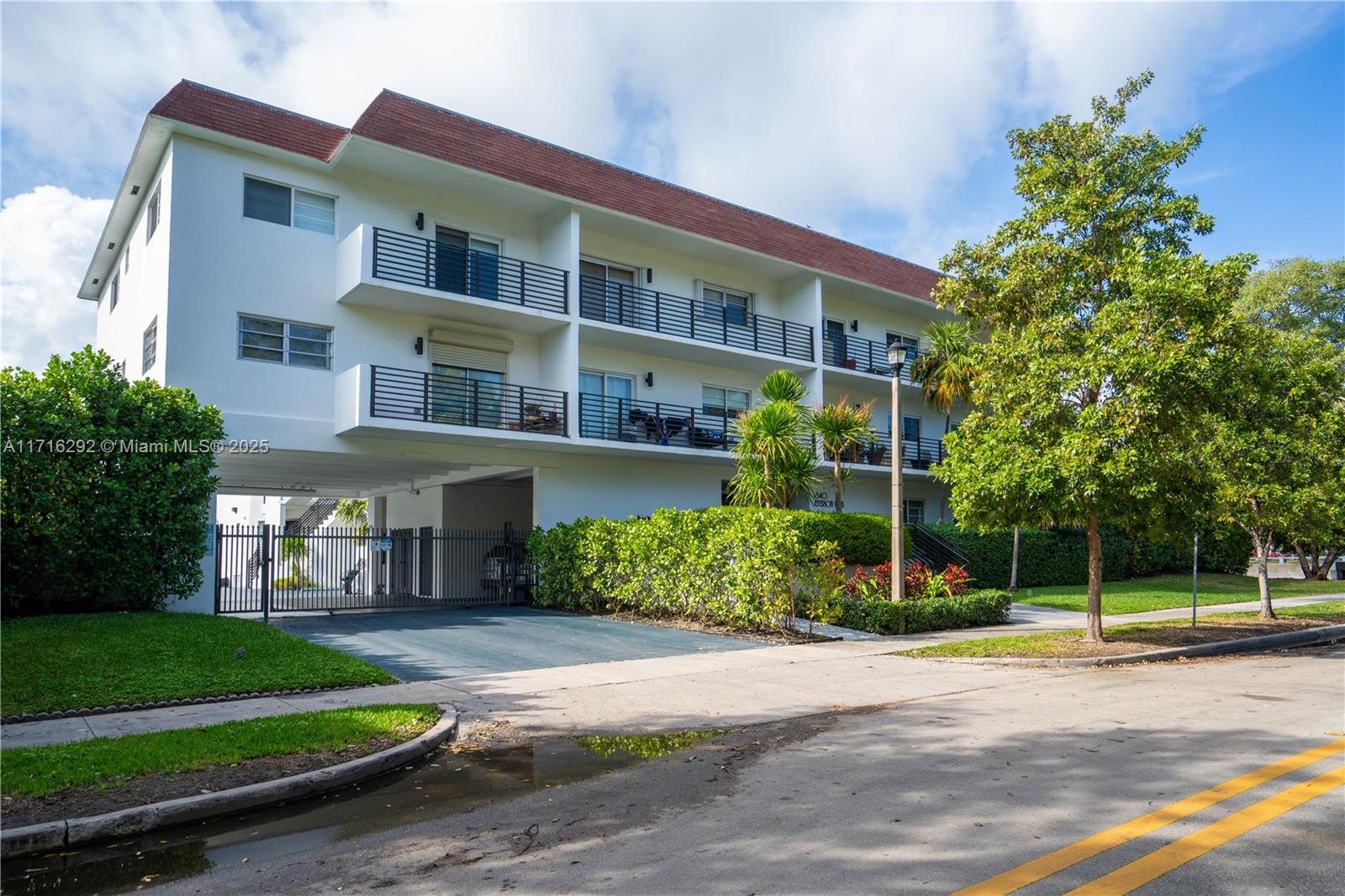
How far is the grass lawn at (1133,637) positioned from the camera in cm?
1325

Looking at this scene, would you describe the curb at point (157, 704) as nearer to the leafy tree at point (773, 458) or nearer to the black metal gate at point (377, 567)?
the black metal gate at point (377, 567)

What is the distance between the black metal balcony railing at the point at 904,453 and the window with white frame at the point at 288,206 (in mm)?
14721

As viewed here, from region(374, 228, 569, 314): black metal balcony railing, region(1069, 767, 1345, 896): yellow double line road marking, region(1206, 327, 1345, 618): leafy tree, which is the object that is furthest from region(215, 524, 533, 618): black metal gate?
region(1069, 767, 1345, 896): yellow double line road marking

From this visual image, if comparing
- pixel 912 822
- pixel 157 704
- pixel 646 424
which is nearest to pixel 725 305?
pixel 646 424

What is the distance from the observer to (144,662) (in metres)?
10.6

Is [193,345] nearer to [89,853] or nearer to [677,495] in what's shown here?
[677,495]

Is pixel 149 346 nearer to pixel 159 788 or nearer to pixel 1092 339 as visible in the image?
pixel 159 788

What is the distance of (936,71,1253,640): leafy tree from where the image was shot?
41.3ft

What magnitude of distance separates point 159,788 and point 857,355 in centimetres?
→ 2632

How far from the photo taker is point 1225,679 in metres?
10.8

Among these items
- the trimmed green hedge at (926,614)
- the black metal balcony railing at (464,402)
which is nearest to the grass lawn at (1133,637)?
the trimmed green hedge at (926,614)

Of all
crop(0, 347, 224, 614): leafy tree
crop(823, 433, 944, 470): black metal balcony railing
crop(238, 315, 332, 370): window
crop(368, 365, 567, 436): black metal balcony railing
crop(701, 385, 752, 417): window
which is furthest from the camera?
crop(823, 433, 944, 470): black metal balcony railing

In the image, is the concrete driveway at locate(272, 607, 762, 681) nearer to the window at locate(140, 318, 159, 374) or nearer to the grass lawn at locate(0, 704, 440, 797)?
the grass lawn at locate(0, 704, 440, 797)

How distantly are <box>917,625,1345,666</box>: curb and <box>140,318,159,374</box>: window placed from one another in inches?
642
